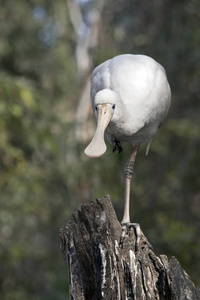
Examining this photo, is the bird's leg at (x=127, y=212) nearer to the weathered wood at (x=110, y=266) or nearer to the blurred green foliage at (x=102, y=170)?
the weathered wood at (x=110, y=266)

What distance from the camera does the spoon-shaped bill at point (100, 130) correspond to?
14.7 ft

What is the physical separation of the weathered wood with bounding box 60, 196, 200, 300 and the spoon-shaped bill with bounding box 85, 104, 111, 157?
520 millimetres

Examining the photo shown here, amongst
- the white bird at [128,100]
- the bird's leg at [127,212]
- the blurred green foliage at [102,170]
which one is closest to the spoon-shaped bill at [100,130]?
the white bird at [128,100]

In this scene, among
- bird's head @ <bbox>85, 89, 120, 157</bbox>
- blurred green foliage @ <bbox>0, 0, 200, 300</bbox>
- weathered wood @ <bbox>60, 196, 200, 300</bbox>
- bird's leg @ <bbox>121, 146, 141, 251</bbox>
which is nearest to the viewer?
weathered wood @ <bbox>60, 196, 200, 300</bbox>

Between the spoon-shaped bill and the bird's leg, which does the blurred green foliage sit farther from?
the spoon-shaped bill

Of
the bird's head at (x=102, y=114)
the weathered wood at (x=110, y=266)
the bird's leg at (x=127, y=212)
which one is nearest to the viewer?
the weathered wood at (x=110, y=266)

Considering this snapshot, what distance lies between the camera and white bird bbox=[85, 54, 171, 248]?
4.62m

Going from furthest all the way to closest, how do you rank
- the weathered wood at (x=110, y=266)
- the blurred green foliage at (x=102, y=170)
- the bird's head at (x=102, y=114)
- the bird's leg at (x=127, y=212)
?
the blurred green foliage at (x=102, y=170)
the bird's head at (x=102, y=114)
the bird's leg at (x=127, y=212)
the weathered wood at (x=110, y=266)

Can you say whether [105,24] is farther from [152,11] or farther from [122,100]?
[122,100]

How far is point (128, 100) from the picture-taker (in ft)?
16.4

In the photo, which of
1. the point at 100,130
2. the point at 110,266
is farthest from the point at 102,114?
the point at 110,266

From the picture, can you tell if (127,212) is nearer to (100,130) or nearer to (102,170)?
(100,130)

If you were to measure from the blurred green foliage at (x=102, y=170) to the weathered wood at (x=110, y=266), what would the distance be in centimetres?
362

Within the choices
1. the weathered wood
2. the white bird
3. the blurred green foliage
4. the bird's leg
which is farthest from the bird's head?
the blurred green foliage
